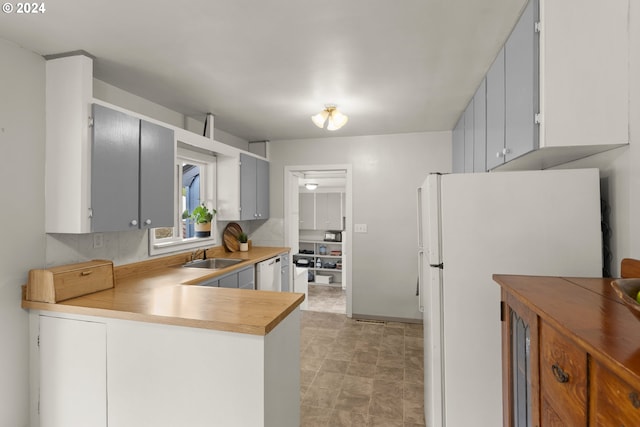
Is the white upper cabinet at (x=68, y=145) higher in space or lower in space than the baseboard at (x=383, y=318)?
higher

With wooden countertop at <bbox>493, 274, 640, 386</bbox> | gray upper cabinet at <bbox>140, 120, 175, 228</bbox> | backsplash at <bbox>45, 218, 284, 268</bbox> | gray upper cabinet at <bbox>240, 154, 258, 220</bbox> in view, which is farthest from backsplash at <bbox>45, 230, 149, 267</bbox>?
wooden countertop at <bbox>493, 274, 640, 386</bbox>

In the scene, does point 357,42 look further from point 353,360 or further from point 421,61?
point 353,360

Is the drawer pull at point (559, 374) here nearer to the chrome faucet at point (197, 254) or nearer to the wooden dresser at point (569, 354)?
the wooden dresser at point (569, 354)

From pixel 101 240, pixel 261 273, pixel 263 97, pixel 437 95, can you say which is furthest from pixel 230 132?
pixel 437 95

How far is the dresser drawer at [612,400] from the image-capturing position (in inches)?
21.5

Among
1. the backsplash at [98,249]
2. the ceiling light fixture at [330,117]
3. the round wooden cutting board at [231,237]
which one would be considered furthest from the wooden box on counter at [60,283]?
the ceiling light fixture at [330,117]

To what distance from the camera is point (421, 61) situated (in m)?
2.04

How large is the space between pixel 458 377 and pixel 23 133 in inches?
109

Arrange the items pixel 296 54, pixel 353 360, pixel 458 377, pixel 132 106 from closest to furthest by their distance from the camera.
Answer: pixel 458 377, pixel 296 54, pixel 132 106, pixel 353 360

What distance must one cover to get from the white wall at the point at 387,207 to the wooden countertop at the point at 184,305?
2.27 meters

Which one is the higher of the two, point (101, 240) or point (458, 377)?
point (101, 240)

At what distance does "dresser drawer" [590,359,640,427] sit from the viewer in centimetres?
55

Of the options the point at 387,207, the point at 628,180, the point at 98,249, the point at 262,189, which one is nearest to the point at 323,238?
the point at 262,189

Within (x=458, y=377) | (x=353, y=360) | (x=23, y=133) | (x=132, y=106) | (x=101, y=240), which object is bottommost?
(x=353, y=360)
